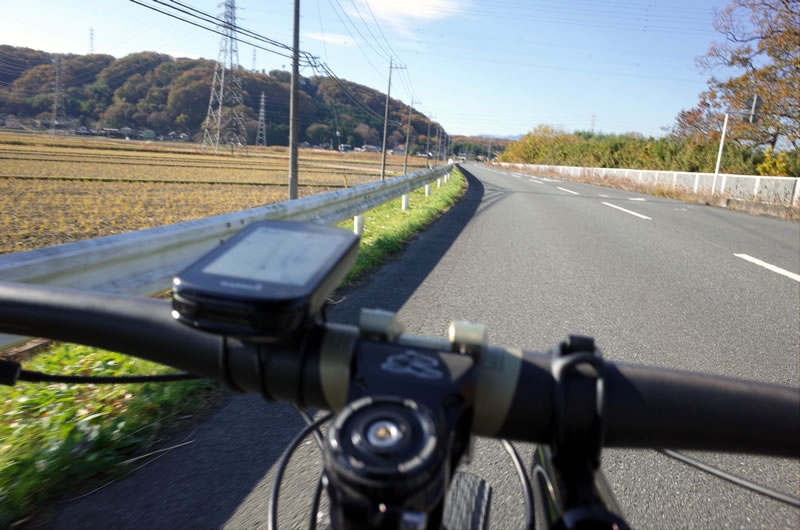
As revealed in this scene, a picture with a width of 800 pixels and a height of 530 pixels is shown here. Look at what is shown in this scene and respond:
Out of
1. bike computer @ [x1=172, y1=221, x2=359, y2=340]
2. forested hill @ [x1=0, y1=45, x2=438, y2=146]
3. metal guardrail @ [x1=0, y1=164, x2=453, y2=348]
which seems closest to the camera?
bike computer @ [x1=172, y1=221, x2=359, y2=340]

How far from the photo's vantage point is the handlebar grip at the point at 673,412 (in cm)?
77

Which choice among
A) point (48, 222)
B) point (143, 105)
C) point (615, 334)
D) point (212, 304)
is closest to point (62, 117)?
point (143, 105)

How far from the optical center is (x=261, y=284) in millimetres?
719

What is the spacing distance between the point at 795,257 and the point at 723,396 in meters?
9.41

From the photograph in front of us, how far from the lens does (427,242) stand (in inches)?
328

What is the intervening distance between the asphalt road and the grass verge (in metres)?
0.13

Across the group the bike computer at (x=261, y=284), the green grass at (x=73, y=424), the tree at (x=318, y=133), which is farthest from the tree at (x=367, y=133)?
the bike computer at (x=261, y=284)

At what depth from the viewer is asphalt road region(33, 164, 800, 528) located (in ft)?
6.63

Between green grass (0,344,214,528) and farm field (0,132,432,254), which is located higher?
green grass (0,344,214,528)

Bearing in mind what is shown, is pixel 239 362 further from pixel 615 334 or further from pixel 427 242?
pixel 427 242

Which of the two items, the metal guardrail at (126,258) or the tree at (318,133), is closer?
the metal guardrail at (126,258)

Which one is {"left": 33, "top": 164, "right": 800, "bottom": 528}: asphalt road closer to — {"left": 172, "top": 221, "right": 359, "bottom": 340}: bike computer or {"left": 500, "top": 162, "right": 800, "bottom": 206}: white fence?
{"left": 172, "top": 221, "right": 359, "bottom": 340}: bike computer

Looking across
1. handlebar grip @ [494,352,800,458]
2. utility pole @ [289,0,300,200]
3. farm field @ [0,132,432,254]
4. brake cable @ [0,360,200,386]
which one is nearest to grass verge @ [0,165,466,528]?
brake cable @ [0,360,200,386]

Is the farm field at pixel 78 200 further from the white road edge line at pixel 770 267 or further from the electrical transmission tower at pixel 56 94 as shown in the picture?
the white road edge line at pixel 770 267
